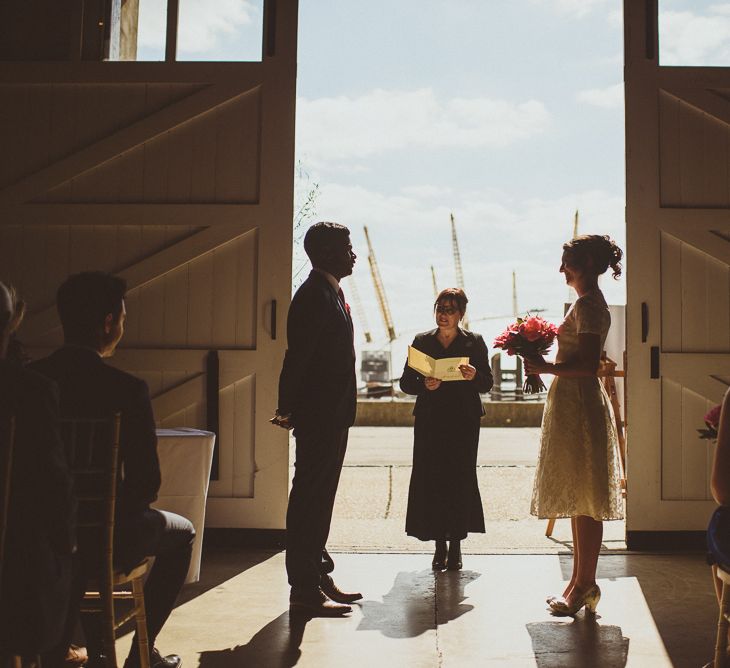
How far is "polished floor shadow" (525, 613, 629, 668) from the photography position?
2957 millimetres

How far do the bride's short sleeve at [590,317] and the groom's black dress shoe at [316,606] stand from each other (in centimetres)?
158

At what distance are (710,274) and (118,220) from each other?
348 centimetres

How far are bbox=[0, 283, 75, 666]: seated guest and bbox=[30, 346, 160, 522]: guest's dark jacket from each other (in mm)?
382

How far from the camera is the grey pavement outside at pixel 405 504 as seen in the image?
5020 millimetres

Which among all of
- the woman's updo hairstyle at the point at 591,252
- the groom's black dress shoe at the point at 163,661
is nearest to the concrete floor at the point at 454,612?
the groom's black dress shoe at the point at 163,661

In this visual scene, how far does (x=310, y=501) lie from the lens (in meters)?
3.60

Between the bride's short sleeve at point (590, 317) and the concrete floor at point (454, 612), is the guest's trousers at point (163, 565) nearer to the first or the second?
the concrete floor at point (454, 612)

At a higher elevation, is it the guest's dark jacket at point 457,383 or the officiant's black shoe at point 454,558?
the guest's dark jacket at point 457,383

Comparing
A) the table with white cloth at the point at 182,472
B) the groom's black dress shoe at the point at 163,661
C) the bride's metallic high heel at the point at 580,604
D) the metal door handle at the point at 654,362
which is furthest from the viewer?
the metal door handle at the point at 654,362

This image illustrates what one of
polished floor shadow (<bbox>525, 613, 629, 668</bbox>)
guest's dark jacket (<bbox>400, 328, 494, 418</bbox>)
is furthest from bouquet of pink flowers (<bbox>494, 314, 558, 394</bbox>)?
polished floor shadow (<bbox>525, 613, 629, 668</bbox>)

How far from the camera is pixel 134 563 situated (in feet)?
8.23

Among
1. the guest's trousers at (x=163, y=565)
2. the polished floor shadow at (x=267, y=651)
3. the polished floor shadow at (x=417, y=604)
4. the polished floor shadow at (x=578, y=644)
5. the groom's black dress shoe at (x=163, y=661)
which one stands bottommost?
the polished floor shadow at (x=267, y=651)

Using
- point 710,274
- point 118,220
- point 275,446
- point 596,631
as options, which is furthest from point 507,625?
point 118,220

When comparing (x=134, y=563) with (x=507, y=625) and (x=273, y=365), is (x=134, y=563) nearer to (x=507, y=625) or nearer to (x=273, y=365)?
(x=507, y=625)
